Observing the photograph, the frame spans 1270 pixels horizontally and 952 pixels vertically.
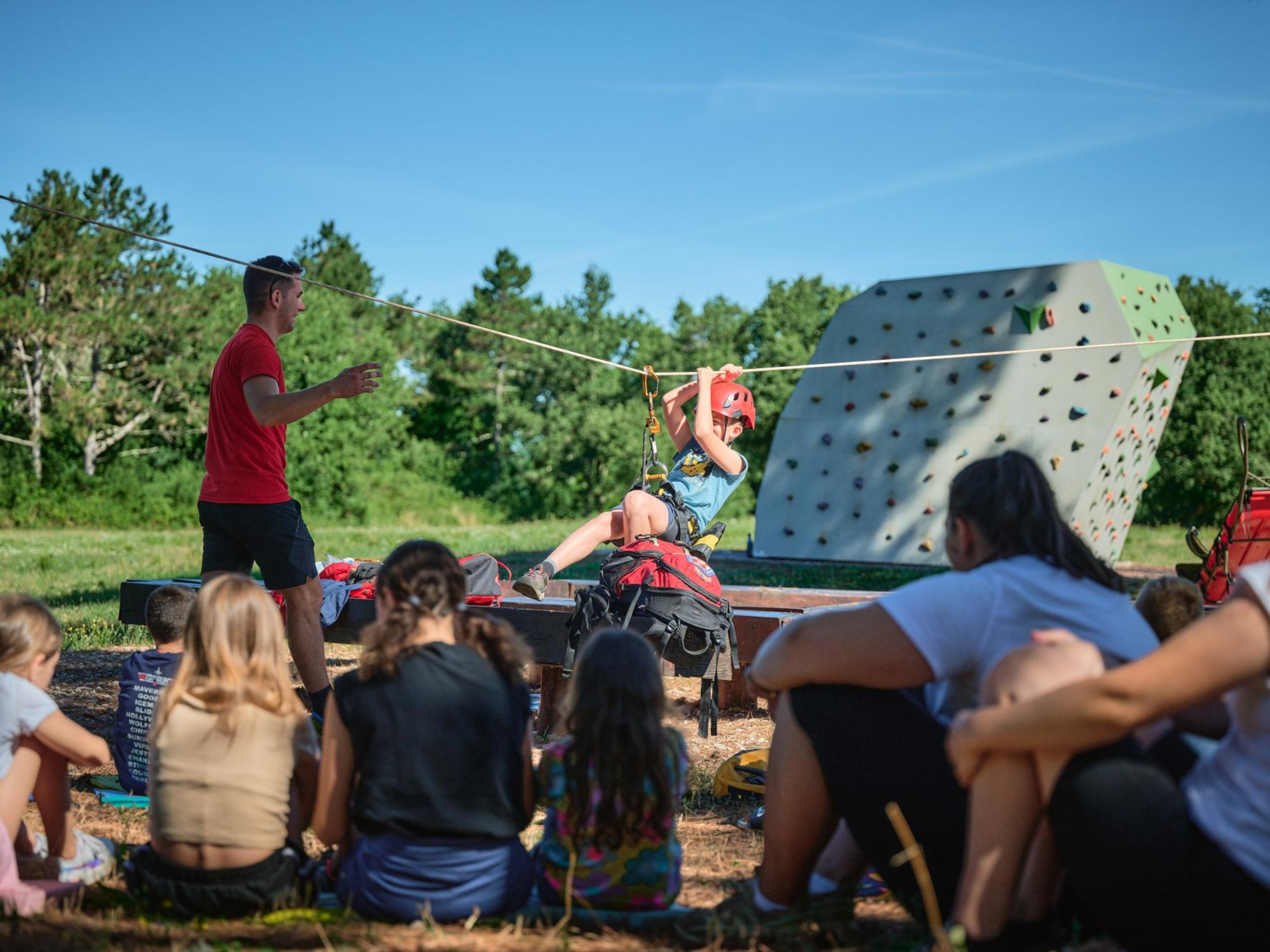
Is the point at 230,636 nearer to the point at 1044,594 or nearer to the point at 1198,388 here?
the point at 1044,594

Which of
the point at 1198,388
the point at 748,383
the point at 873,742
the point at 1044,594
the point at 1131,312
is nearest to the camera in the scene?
the point at 1044,594

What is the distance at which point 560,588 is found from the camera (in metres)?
6.70

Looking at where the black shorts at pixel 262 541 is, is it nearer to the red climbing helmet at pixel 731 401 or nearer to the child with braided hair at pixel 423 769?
the child with braided hair at pixel 423 769

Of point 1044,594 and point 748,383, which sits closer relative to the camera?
point 1044,594

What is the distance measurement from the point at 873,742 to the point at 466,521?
29450 millimetres

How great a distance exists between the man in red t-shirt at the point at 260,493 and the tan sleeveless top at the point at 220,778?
1803mm

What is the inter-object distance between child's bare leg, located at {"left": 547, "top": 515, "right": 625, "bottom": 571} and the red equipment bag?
3.53 m

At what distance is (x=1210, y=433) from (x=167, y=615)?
91.4ft

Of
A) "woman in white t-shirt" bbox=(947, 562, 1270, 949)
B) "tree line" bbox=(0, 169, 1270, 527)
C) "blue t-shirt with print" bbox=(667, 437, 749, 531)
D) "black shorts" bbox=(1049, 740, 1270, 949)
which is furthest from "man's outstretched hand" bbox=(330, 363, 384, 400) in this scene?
"tree line" bbox=(0, 169, 1270, 527)

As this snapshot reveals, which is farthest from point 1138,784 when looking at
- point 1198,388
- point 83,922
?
point 1198,388

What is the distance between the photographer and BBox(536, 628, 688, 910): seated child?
2.56 metres

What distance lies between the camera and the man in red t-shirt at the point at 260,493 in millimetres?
4520

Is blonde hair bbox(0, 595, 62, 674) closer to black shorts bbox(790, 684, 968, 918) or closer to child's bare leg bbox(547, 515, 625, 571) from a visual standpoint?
black shorts bbox(790, 684, 968, 918)

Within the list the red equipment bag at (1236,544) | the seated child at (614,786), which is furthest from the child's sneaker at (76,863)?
the red equipment bag at (1236,544)
